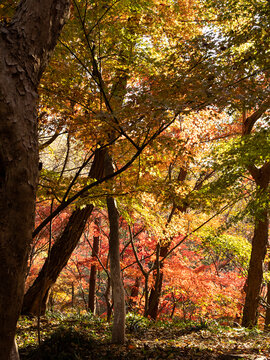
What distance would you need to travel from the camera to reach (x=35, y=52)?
200cm

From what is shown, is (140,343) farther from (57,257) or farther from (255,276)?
(255,276)

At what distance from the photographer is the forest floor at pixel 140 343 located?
13.0ft

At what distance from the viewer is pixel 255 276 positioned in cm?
790

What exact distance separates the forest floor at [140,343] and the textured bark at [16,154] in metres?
2.47

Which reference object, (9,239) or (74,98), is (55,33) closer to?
(9,239)

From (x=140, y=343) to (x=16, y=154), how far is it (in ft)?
14.9

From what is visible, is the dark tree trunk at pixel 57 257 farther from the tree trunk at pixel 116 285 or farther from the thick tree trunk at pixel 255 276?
the thick tree trunk at pixel 255 276

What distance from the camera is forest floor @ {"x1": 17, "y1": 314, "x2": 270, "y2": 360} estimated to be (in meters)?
3.96

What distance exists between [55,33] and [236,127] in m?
11.2

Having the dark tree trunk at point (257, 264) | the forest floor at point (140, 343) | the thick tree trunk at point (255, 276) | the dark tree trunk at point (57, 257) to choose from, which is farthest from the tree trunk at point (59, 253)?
the thick tree trunk at point (255, 276)

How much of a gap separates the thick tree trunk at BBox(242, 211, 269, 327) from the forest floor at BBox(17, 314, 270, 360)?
1.43 metres

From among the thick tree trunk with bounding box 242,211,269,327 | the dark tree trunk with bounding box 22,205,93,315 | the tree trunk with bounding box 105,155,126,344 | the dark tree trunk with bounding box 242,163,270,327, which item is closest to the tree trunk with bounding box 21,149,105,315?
the dark tree trunk with bounding box 22,205,93,315

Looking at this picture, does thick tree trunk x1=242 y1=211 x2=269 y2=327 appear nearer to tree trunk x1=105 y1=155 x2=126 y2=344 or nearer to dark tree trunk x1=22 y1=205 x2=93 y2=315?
tree trunk x1=105 y1=155 x2=126 y2=344

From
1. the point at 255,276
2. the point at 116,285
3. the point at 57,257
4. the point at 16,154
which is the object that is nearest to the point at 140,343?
the point at 116,285
